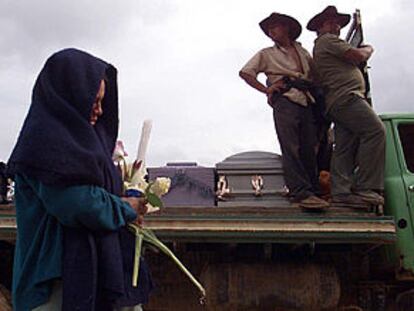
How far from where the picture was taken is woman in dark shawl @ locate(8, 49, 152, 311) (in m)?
2.24

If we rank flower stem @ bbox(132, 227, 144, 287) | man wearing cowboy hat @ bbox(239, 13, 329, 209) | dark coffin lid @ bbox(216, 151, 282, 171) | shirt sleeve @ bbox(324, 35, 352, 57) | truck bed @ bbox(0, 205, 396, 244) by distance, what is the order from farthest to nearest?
1. shirt sleeve @ bbox(324, 35, 352, 57)
2. dark coffin lid @ bbox(216, 151, 282, 171)
3. man wearing cowboy hat @ bbox(239, 13, 329, 209)
4. truck bed @ bbox(0, 205, 396, 244)
5. flower stem @ bbox(132, 227, 144, 287)

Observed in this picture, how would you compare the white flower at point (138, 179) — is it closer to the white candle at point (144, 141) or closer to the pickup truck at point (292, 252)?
the white candle at point (144, 141)

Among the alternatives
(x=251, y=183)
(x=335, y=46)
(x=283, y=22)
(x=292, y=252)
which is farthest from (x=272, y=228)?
(x=283, y=22)

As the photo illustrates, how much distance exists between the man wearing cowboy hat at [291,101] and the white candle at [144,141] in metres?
2.50

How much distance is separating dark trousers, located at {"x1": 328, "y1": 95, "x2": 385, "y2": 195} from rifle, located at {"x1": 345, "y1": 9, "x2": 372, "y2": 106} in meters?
0.35

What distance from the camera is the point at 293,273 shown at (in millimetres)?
4984

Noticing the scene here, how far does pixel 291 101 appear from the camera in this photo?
5598 mm

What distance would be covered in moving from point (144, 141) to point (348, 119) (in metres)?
3.12

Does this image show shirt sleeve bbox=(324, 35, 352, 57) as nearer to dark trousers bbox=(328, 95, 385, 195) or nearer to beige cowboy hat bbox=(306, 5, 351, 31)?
beige cowboy hat bbox=(306, 5, 351, 31)

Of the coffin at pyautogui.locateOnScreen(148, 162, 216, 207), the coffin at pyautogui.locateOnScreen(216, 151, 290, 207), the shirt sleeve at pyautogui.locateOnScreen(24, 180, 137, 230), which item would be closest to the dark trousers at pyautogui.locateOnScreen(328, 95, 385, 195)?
the coffin at pyautogui.locateOnScreen(216, 151, 290, 207)

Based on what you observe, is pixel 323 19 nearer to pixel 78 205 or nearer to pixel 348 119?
pixel 348 119

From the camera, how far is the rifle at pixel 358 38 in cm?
579

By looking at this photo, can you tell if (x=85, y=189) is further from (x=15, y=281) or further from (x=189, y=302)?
(x=189, y=302)

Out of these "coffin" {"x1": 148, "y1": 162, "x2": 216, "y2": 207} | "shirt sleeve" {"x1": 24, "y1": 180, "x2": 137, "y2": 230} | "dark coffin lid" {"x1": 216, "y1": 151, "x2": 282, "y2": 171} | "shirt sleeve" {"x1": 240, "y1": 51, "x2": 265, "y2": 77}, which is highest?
"shirt sleeve" {"x1": 240, "y1": 51, "x2": 265, "y2": 77}
